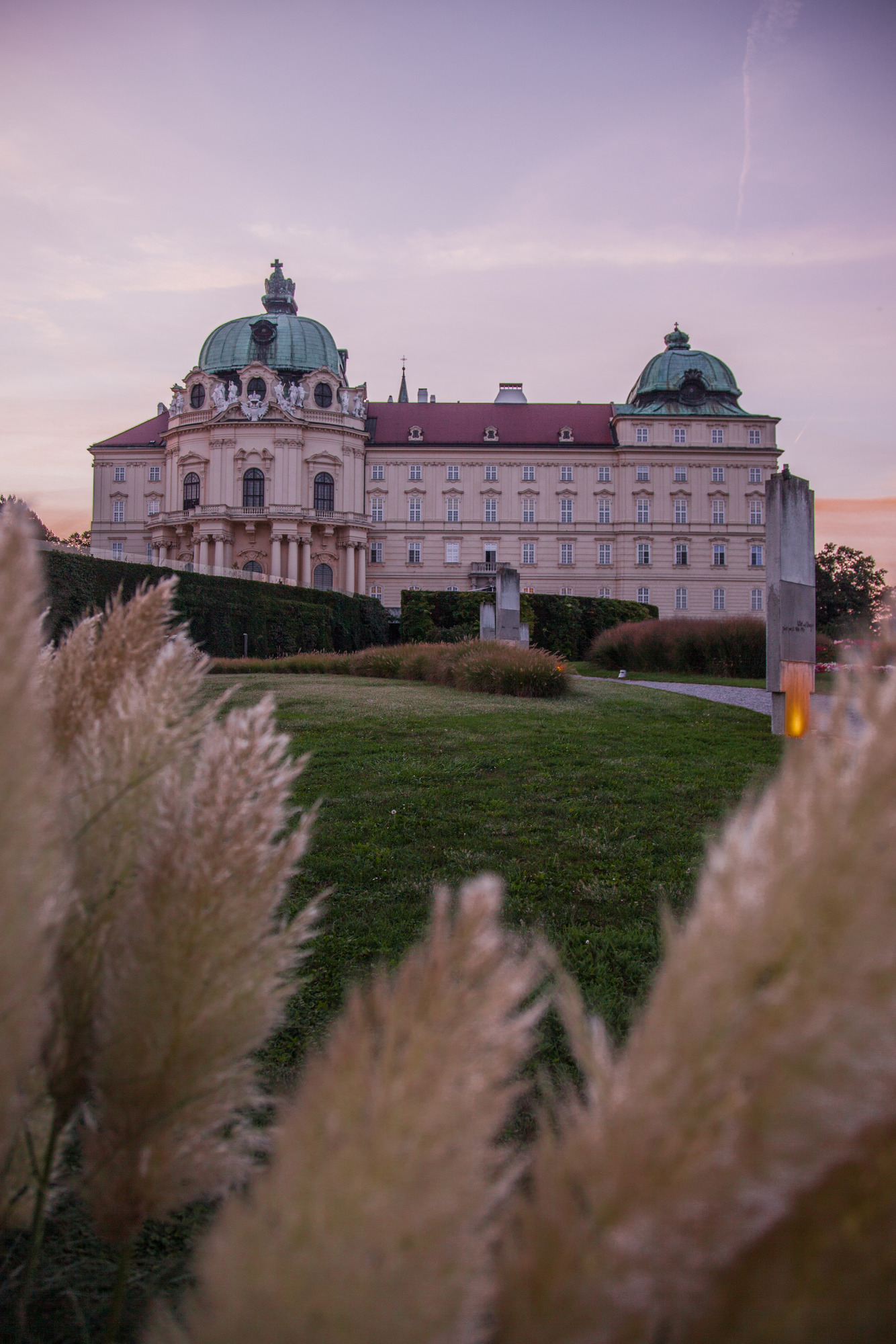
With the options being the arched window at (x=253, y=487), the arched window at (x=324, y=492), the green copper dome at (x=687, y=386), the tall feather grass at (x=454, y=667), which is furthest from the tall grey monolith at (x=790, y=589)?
the green copper dome at (x=687, y=386)

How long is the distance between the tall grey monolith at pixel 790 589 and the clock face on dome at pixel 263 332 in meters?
51.0

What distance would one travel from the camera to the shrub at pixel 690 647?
24109 mm

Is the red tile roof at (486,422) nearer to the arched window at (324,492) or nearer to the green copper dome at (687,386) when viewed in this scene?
the green copper dome at (687,386)

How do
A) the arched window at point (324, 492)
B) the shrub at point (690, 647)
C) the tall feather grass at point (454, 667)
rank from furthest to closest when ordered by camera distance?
the arched window at point (324, 492)
the shrub at point (690, 647)
the tall feather grass at point (454, 667)

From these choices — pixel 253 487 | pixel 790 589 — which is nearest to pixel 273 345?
pixel 253 487

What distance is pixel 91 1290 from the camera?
3.86ft

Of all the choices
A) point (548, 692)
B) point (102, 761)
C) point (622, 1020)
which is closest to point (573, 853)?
point (622, 1020)

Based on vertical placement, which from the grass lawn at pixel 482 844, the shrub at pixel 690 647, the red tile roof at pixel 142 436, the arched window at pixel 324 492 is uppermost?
the red tile roof at pixel 142 436

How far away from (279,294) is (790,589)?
186 feet

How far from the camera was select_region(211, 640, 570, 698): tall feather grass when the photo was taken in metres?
15.2

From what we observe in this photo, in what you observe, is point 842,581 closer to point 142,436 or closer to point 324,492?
point 324,492

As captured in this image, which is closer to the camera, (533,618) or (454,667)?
(454,667)

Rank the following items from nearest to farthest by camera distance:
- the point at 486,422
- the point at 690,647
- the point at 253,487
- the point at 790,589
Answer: the point at 790,589 < the point at 690,647 < the point at 253,487 < the point at 486,422

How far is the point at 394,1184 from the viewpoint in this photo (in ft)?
1.24
